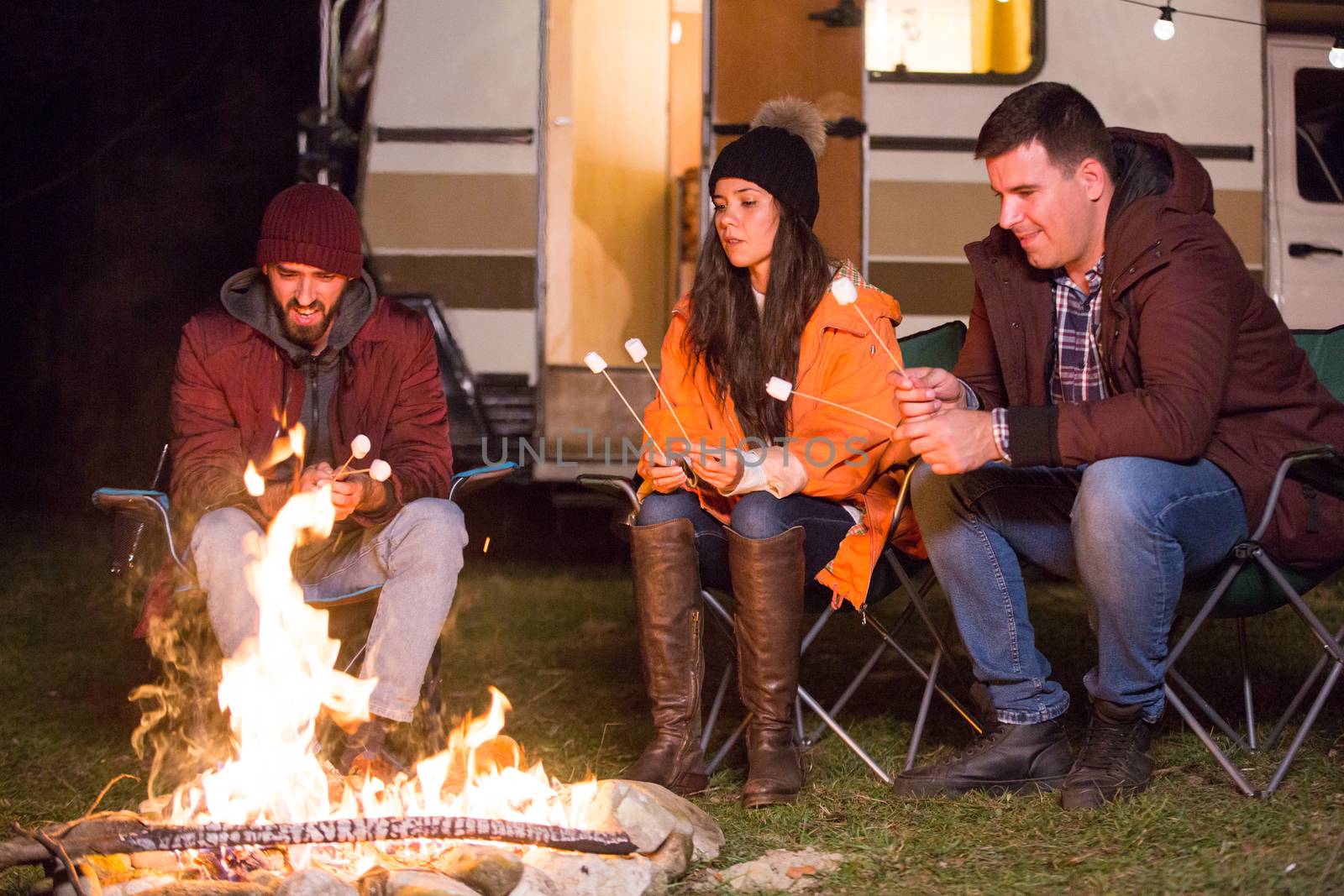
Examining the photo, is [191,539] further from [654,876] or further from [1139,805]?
[1139,805]

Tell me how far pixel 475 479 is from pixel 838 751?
97cm

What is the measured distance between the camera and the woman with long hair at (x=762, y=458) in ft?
8.45

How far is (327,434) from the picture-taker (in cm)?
281

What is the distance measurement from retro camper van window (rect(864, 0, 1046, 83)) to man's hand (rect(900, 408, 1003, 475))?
8.45 ft

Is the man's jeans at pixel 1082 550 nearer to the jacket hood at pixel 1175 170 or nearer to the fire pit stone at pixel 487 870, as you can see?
the jacket hood at pixel 1175 170

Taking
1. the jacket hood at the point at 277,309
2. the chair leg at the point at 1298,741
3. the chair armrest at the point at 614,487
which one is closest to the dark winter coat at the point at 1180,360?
the chair leg at the point at 1298,741

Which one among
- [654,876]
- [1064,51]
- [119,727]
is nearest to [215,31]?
[1064,51]

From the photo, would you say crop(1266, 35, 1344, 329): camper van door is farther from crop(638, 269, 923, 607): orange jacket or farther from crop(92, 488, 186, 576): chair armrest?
crop(92, 488, 186, 576): chair armrest

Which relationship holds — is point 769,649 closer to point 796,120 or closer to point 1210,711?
point 1210,711

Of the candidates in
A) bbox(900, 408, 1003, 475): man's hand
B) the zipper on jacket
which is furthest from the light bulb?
the zipper on jacket

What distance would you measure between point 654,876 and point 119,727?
1704mm

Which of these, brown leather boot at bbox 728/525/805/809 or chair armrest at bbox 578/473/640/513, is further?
chair armrest at bbox 578/473/640/513

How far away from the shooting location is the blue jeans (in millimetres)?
2557

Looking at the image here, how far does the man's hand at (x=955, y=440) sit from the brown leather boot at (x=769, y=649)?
33cm
